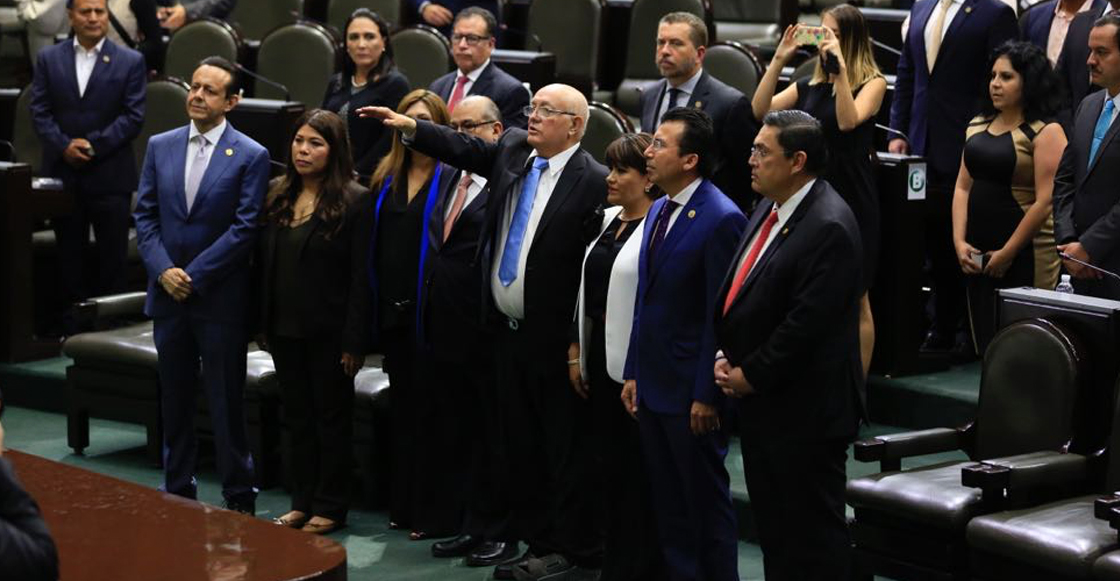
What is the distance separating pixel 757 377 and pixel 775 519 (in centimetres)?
33

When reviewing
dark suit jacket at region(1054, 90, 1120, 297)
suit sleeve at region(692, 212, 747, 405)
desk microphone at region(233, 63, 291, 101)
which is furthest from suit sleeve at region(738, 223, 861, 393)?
desk microphone at region(233, 63, 291, 101)

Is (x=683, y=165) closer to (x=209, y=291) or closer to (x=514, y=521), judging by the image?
(x=514, y=521)

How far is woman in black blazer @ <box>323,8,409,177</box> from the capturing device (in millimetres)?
5836

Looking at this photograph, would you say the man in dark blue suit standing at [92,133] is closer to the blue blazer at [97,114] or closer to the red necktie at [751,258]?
the blue blazer at [97,114]

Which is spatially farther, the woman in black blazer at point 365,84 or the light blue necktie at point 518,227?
the woman in black blazer at point 365,84

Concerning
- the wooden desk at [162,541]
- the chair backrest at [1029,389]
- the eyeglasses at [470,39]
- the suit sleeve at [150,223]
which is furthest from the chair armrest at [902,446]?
the eyeglasses at [470,39]

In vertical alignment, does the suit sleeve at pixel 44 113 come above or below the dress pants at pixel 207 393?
above

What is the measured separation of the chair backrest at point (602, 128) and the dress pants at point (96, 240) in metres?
2.06

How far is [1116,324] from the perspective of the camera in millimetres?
4207

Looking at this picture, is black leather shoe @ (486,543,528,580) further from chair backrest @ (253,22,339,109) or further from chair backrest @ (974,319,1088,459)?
chair backrest @ (253,22,339,109)

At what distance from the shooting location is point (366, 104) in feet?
19.3

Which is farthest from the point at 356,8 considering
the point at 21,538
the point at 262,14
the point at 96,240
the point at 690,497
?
the point at 21,538

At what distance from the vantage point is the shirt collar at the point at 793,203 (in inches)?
153

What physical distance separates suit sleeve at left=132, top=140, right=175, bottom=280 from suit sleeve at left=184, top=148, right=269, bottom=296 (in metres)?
0.09
